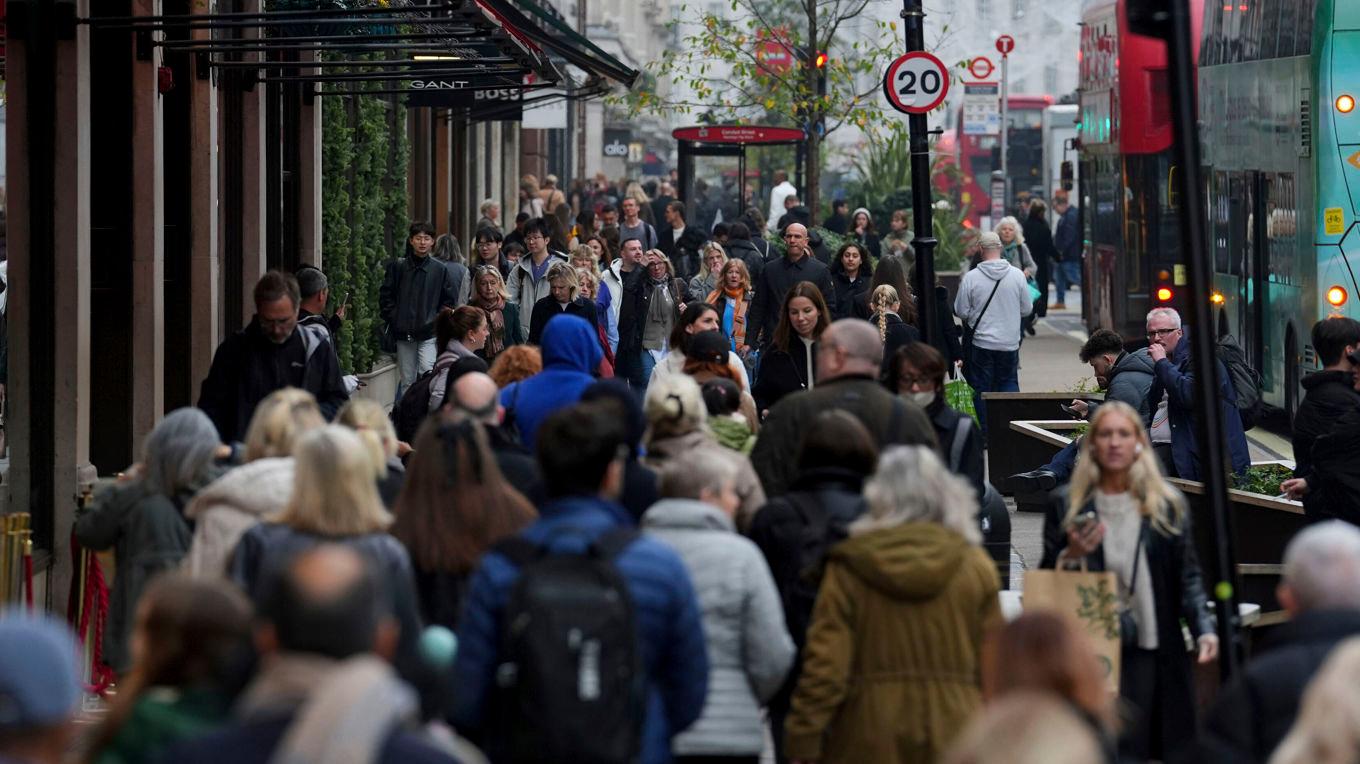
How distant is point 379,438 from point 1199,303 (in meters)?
2.65

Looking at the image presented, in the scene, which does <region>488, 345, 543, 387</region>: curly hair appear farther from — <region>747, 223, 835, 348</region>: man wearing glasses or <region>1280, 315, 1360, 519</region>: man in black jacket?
<region>747, 223, 835, 348</region>: man wearing glasses

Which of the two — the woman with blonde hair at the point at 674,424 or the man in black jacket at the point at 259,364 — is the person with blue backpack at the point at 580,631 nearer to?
the woman with blonde hair at the point at 674,424

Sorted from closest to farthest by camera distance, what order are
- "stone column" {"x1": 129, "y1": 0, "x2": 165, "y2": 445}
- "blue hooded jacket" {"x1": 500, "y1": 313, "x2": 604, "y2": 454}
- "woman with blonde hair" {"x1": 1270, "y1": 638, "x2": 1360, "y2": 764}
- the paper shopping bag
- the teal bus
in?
"woman with blonde hair" {"x1": 1270, "y1": 638, "x2": 1360, "y2": 764} → the paper shopping bag → "blue hooded jacket" {"x1": 500, "y1": 313, "x2": 604, "y2": 454} → "stone column" {"x1": 129, "y1": 0, "x2": 165, "y2": 445} → the teal bus

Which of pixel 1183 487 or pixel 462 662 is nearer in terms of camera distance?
pixel 462 662

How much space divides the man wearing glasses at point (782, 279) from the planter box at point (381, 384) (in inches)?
143

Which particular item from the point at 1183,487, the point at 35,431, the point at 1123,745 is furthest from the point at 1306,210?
the point at 1123,745

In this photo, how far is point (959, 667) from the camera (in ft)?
19.3

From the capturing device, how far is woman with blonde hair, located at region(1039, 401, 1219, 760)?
6.99m

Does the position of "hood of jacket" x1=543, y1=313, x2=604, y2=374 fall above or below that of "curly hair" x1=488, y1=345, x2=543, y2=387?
above

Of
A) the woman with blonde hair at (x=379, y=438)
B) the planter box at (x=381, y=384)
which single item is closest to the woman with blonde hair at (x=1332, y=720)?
the woman with blonde hair at (x=379, y=438)

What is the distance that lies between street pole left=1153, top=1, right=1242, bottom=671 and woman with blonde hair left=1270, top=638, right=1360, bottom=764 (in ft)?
7.06

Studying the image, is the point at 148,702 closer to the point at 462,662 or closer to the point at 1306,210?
the point at 462,662

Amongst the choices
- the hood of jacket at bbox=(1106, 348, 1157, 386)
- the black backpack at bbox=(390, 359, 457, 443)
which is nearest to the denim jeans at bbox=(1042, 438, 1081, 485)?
the hood of jacket at bbox=(1106, 348, 1157, 386)

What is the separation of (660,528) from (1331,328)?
17.8 feet
